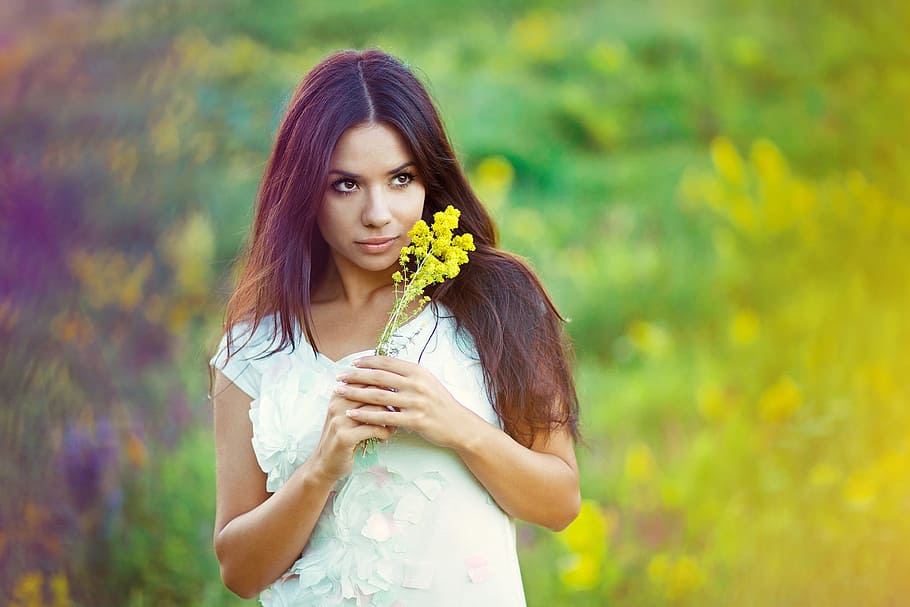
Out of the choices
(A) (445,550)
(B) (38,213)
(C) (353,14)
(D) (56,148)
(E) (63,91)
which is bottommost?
(A) (445,550)

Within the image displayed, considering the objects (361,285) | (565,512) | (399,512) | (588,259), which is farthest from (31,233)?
(588,259)

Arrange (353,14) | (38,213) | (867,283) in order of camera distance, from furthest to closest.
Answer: (353,14), (867,283), (38,213)

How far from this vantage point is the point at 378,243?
181cm

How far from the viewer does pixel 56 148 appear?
311 cm

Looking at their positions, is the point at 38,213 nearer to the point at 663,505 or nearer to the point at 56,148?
the point at 56,148

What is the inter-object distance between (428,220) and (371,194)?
176 mm

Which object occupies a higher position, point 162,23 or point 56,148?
point 162,23

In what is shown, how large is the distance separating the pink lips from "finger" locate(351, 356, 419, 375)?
206 mm

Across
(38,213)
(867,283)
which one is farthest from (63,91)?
(867,283)

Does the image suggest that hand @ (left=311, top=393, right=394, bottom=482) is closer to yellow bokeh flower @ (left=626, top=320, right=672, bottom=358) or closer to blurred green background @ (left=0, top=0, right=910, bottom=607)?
blurred green background @ (left=0, top=0, right=910, bottom=607)

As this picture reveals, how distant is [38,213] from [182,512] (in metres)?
0.91

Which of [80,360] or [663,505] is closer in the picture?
[80,360]

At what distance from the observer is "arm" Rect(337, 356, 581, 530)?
5.42 feet

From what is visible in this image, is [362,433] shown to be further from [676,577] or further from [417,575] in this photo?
[676,577]
